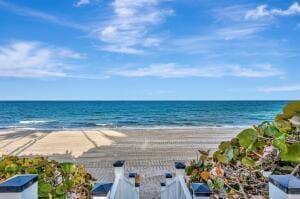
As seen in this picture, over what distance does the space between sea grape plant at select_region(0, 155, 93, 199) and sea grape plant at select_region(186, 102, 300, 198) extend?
1428 millimetres

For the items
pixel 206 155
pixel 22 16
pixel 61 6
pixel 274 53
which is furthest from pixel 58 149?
pixel 274 53

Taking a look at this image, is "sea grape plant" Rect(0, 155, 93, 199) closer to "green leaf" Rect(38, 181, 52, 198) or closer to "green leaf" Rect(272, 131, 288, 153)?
"green leaf" Rect(38, 181, 52, 198)

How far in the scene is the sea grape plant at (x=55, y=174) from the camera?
3113mm

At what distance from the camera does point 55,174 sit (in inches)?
134

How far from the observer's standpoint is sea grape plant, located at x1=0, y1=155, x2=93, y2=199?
311cm

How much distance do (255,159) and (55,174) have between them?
217 cm

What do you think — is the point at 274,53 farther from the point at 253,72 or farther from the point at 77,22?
the point at 77,22

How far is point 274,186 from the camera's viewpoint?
1673 millimetres

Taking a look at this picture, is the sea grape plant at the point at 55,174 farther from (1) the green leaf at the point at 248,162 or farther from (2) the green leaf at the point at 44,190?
(1) the green leaf at the point at 248,162

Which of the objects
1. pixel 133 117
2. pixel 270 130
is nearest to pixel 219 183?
pixel 270 130

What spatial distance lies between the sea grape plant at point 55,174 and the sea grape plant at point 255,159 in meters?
1.43

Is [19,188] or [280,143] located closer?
[280,143]

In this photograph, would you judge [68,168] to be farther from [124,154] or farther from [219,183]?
[124,154]

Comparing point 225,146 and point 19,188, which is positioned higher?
point 225,146
